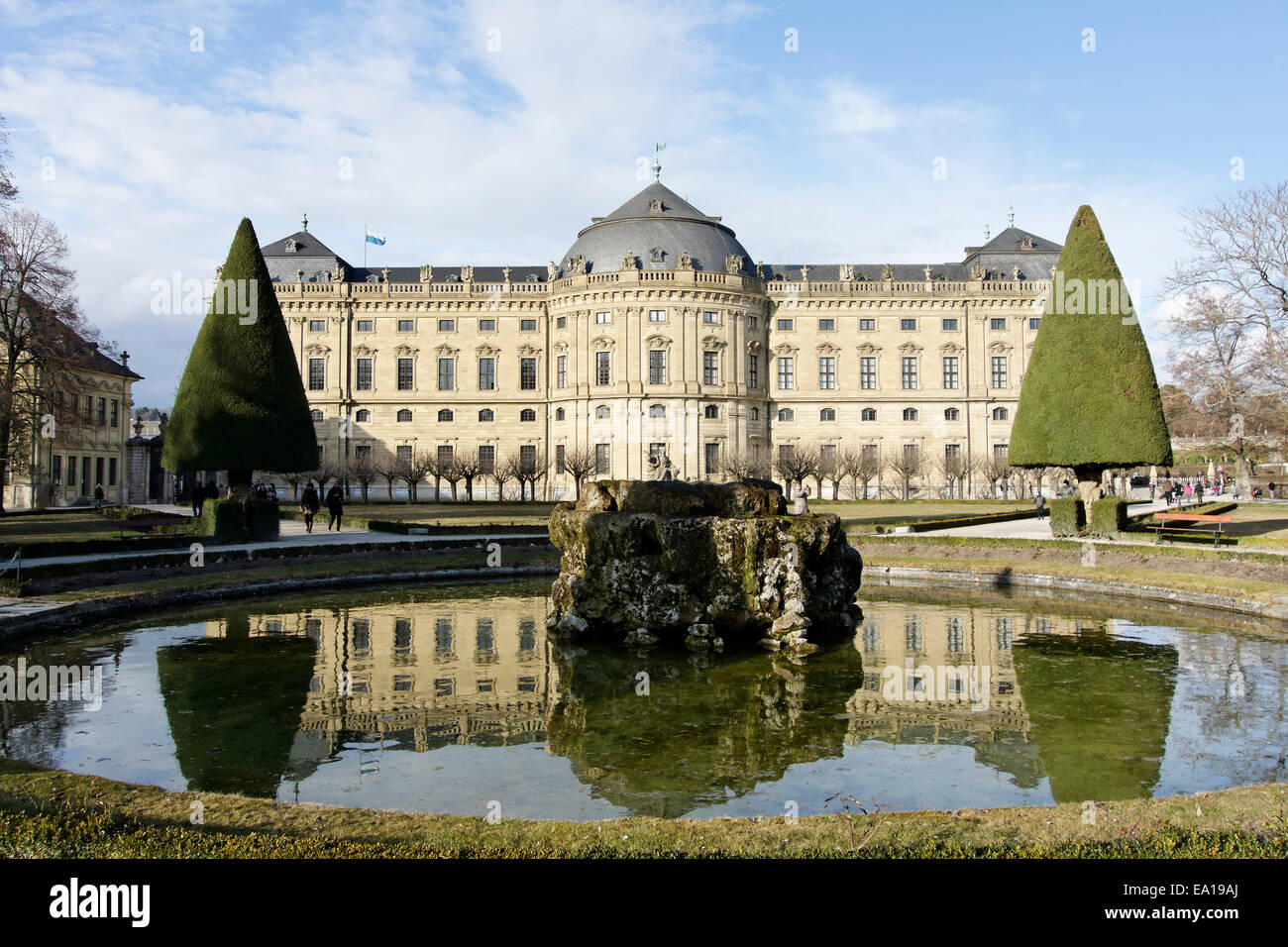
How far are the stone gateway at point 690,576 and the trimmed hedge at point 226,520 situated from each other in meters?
14.0

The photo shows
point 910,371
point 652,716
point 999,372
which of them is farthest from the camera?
point 910,371

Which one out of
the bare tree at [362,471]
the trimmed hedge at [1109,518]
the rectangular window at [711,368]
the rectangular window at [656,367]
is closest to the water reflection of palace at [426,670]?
the trimmed hedge at [1109,518]

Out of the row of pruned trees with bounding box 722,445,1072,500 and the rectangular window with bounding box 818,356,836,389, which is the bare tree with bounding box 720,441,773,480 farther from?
the rectangular window with bounding box 818,356,836,389

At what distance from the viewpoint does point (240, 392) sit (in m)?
23.9

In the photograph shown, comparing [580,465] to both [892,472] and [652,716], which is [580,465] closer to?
[892,472]

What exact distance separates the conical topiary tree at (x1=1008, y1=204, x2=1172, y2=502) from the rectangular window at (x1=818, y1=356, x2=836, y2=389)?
34959mm

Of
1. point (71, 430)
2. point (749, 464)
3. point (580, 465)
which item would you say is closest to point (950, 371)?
point (749, 464)

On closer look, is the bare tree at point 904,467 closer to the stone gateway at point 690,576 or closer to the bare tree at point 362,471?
the bare tree at point 362,471

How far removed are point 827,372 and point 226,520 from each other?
47303mm

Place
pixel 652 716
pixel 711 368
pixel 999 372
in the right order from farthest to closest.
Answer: pixel 999 372, pixel 711 368, pixel 652 716

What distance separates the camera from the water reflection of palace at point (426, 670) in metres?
9.45

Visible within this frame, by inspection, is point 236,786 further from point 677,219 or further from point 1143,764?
point 677,219

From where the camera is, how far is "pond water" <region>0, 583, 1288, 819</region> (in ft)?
24.9
